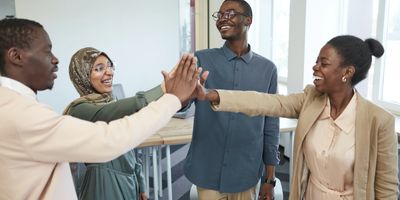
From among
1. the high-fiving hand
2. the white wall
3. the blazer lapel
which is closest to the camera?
the high-fiving hand

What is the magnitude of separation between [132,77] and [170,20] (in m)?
1.07

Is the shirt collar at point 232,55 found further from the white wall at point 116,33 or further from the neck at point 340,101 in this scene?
the white wall at point 116,33

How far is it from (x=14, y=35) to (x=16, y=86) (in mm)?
152

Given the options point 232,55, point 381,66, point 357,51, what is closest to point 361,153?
point 357,51

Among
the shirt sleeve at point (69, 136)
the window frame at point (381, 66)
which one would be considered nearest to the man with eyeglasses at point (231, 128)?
the shirt sleeve at point (69, 136)

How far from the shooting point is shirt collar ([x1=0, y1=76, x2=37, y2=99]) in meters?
0.93

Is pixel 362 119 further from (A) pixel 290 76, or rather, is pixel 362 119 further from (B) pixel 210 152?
(A) pixel 290 76

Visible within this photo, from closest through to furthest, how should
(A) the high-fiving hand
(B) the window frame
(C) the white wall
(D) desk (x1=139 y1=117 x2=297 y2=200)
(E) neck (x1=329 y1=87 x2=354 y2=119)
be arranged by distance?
(A) the high-fiving hand
(E) neck (x1=329 y1=87 x2=354 y2=119)
(D) desk (x1=139 y1=117 x2=297 y2=200)
(B) the window frame
(C) the white wall

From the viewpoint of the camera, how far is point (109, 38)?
16.2ft

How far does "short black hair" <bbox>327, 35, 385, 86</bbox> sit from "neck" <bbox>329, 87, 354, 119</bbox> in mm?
60

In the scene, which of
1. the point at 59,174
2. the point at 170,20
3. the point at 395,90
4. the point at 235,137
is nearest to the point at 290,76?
the point at 395,90

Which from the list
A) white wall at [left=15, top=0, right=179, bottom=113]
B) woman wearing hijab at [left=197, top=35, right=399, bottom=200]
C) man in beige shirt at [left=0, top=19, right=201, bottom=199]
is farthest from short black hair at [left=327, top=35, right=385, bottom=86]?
white wall at [left=15, top=0, right=179, bottom=113]

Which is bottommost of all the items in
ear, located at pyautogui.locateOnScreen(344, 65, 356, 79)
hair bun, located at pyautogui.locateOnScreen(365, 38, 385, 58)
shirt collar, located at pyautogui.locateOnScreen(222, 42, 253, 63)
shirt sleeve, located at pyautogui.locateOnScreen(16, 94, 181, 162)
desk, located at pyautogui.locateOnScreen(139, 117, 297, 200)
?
desk, located at pyautogui.locateOnScreen(139, 117, 297, 200)

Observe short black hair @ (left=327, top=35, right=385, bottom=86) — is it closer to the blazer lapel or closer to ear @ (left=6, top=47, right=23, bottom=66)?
the blazer lapel
